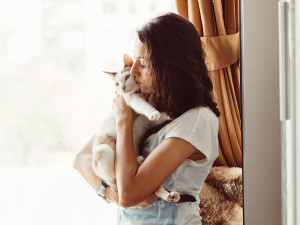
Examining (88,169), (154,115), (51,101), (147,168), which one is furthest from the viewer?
(51,101)

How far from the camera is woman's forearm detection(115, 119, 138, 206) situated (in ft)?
3.44

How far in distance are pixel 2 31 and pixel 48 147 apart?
0.54m

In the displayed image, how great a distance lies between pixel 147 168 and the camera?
3.39ft

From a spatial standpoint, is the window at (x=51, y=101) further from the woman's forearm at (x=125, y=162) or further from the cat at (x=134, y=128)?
the woman's forearm at (x=125, y=162)

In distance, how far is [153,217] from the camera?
1.09m

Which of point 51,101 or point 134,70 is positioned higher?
point 134,70

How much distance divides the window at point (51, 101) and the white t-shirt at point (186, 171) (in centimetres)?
49

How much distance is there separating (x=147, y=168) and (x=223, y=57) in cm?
48

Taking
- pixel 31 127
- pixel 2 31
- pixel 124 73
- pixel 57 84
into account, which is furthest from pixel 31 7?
pixel 124 73

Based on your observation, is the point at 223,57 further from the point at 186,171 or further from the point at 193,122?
Answer: the point at 186,171

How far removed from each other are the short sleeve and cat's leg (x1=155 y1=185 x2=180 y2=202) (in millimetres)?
105

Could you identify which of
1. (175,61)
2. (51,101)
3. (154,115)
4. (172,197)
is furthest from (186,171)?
(51,101)

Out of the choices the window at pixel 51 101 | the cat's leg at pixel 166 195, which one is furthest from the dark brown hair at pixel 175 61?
the window at pixel 51 101

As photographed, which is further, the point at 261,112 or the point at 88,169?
the point at 88,169
